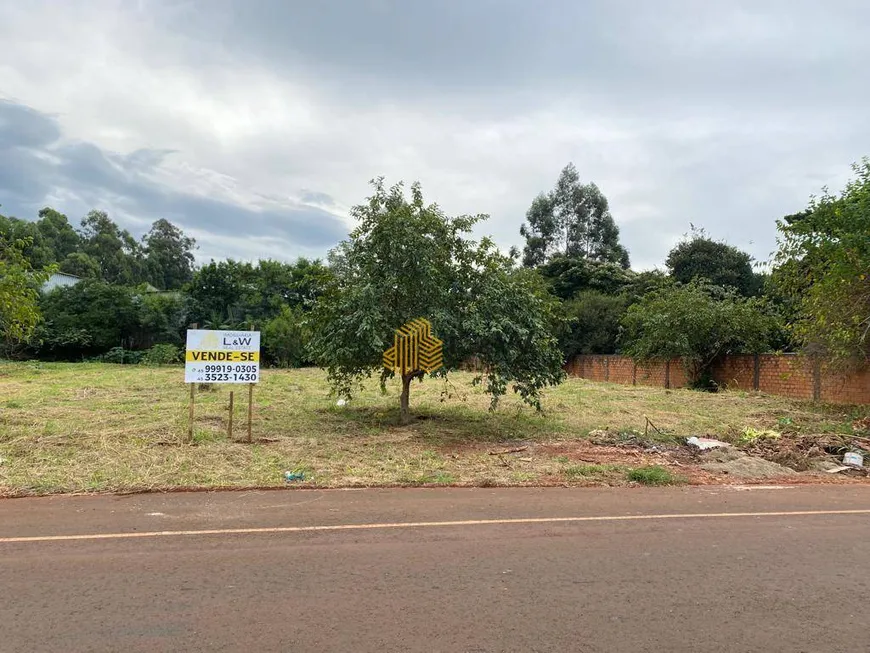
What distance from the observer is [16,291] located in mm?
13047

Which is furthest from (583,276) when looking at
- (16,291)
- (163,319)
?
(16,291)

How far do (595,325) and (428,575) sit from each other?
119 feet

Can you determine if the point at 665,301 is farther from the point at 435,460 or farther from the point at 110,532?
the point at 110,532

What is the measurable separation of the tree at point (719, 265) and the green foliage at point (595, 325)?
18.6 ft

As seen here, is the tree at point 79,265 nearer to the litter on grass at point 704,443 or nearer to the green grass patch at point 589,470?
the litter on grass at point 704,443

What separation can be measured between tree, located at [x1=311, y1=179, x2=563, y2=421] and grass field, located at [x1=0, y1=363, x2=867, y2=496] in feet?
5.02

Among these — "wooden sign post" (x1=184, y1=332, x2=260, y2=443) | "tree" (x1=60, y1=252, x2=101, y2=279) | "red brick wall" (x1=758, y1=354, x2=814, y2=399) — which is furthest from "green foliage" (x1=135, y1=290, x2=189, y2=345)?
"red brick wall" (x1=758, y1=354, x2=814, y2=399)

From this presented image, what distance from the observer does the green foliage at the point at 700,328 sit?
85.8 feet

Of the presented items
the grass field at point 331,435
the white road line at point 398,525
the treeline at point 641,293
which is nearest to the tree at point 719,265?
the treeline at point 641,293

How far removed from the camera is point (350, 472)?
355 inches

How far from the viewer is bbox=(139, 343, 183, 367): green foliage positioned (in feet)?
138

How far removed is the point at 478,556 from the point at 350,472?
4.12 meters

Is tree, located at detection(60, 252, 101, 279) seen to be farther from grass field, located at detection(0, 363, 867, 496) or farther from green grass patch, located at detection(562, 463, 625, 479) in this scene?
green grass patch, located at detection(562, 463, 625, 479)

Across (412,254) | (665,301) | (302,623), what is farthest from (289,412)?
(665,301)
